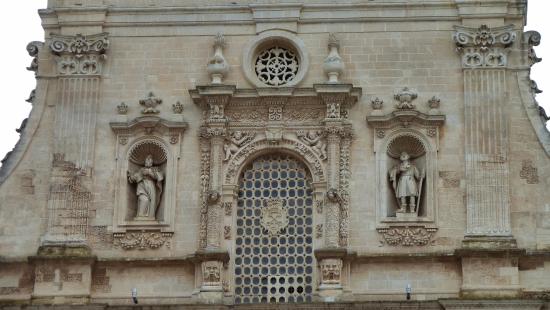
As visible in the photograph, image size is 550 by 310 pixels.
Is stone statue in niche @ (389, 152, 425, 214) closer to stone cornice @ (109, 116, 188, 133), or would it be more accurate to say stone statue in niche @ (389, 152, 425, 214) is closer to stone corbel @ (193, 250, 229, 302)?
stone corbel @ (193, 250, 229, 302)

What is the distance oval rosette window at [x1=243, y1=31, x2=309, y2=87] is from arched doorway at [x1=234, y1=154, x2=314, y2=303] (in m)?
1.52

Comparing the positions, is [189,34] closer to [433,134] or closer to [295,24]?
[295,24]

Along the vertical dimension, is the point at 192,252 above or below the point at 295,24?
below

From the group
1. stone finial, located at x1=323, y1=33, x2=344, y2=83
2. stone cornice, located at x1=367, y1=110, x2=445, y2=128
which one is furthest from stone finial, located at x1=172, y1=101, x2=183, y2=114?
stone cornice, located at x1=367, y1=110, x2=445, y2=128

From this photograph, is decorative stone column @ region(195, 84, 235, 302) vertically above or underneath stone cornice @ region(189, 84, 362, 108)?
underneath

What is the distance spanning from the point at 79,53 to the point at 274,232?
5.16 meters

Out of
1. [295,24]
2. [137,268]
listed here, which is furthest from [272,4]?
[137,268]

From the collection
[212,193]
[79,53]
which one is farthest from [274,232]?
[79,53]

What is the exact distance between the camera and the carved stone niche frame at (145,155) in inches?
1129

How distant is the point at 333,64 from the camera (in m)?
29.0

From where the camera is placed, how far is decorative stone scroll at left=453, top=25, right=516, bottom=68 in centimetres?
2891

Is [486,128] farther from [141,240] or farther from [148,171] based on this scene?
[141,240]

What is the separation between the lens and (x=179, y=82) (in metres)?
29.5

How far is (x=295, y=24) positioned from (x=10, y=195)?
6.30 meters
